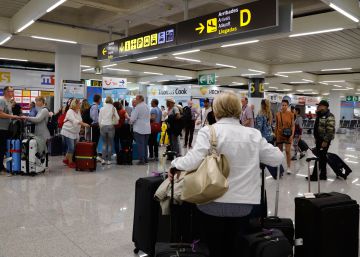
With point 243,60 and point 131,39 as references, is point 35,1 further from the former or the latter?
point 243,60

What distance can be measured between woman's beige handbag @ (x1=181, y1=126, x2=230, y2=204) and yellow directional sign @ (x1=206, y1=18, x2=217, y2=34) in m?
4.28

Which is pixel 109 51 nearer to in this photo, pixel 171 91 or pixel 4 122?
pixel 4 122

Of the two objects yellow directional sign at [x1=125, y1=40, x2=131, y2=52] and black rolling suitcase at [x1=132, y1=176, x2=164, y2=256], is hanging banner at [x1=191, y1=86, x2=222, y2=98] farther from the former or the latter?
black rolling suitcase at [x1=132, y1=176, x2=164, y2=256]

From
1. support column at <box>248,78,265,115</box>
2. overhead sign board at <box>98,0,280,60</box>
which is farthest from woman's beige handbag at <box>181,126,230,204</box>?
support column at <box>248,78,265,115</box>

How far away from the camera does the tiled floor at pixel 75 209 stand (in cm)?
329

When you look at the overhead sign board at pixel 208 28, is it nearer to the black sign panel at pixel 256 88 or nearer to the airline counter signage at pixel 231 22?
the airline counter signage at pixel 231 22

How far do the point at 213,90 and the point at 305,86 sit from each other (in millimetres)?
9385

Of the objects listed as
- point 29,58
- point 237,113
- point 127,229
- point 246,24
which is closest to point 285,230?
point 237,113

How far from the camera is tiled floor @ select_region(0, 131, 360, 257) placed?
329 cm

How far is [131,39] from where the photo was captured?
26.7 feet

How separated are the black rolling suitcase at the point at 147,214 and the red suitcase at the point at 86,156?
169 inches

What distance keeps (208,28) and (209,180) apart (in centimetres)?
458

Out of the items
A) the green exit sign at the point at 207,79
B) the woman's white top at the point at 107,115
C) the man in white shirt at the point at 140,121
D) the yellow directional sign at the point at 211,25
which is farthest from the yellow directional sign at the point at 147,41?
the green exit sign at the point at 207,79

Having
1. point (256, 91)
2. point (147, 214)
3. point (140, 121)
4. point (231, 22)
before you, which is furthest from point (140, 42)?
point (256, 91)
